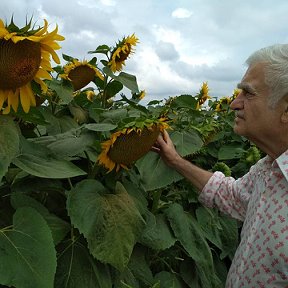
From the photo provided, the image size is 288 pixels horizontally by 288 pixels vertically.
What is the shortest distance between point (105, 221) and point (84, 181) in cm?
13

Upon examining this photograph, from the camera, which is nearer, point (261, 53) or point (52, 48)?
point (52, 48)

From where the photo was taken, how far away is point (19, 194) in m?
1.35

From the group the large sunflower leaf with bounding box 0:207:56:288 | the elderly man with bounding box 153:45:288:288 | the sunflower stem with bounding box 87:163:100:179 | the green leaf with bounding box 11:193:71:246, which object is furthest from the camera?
the elderly man with bounding box 153:45:288:288

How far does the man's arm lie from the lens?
184 centimetres

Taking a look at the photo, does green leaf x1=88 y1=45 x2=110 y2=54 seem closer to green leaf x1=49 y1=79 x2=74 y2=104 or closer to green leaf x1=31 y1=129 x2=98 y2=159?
green leaf x1=49 y1=79 x2=74 y2=104

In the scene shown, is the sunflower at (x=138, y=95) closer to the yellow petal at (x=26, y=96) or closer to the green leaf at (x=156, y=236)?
the green leaf at (x=156, y=236)

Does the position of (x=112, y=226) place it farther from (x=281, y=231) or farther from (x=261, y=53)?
(x=261, y=53)

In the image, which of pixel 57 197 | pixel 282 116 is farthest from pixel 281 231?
pixel 57 197

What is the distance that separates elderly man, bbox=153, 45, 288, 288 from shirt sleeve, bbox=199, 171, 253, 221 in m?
0.15

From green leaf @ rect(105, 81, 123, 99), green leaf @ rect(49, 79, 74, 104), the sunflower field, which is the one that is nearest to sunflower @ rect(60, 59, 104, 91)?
the sunflower field

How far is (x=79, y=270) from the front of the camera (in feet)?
4.67

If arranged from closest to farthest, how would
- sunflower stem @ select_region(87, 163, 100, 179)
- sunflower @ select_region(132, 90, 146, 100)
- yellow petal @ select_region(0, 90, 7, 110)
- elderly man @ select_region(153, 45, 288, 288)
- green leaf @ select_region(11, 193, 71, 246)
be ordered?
yellow petal @ select_region(0, 90, 7, 110) → green leaf @ select_region(11, 193, 71, 246) → sunflower stem @ select_region(87, 163, 100, 179) → elderly man @ select_region(153, 45, 288, 288) → sunflower @ select_region(132, 90, 146, 100)

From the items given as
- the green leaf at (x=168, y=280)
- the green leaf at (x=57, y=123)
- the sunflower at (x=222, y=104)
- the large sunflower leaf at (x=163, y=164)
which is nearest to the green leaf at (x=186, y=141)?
the large sunflower leaf at (x=163, y=164)

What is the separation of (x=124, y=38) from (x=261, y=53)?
0.58 m
